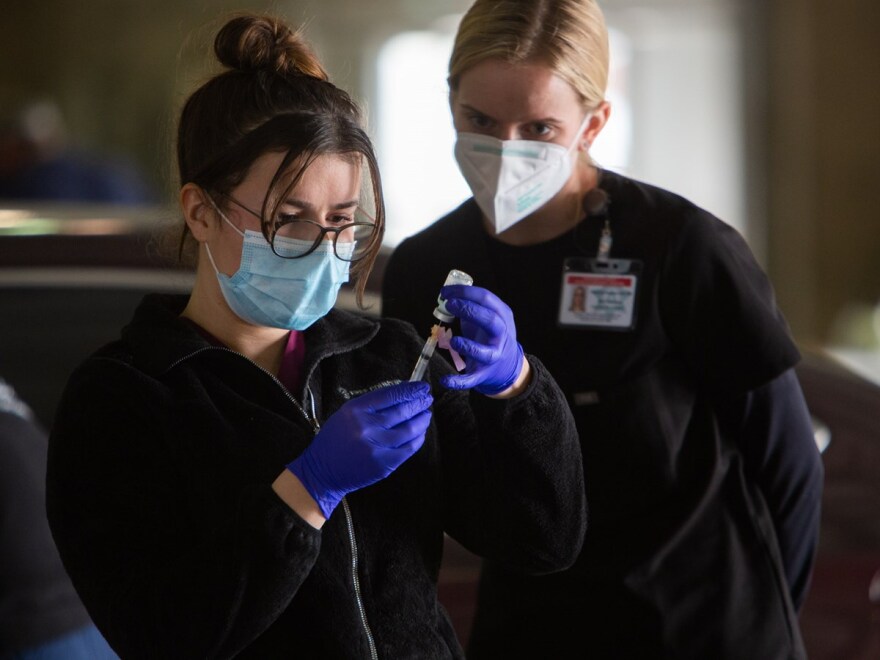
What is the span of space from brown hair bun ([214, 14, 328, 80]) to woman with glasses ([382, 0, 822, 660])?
0.37m

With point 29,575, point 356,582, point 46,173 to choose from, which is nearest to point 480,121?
point 356,582

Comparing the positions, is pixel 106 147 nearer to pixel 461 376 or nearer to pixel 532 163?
pixel 532 163

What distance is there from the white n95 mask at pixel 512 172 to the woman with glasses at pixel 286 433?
364 millimetres

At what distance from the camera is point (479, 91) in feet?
5.74

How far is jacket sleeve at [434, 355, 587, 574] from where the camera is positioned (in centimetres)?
135

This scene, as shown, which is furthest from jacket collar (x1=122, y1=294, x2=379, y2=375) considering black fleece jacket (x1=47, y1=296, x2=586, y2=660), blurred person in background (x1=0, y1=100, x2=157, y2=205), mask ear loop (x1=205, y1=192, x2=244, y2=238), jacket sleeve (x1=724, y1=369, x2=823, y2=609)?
blurred person in background (x1=0, y1=100, x2=157, y2=205)

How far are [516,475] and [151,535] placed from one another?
40cm

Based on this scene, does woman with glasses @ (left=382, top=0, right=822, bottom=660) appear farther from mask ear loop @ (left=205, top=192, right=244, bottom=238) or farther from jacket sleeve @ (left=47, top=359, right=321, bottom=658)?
jacket sleeve @ (left=47, top=359, right=321, bottom=658)

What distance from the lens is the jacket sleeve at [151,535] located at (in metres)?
1.19

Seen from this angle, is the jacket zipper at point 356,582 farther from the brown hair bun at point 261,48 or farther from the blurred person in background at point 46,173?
the blurred person in background at point 46,173

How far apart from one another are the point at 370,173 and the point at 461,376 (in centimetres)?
29

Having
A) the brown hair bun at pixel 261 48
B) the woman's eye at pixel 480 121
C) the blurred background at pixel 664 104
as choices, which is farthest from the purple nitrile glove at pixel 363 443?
the blurred background at pixel 664 104

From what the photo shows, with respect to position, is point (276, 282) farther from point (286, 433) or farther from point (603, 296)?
point (603, 296)

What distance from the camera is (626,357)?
175 cm
